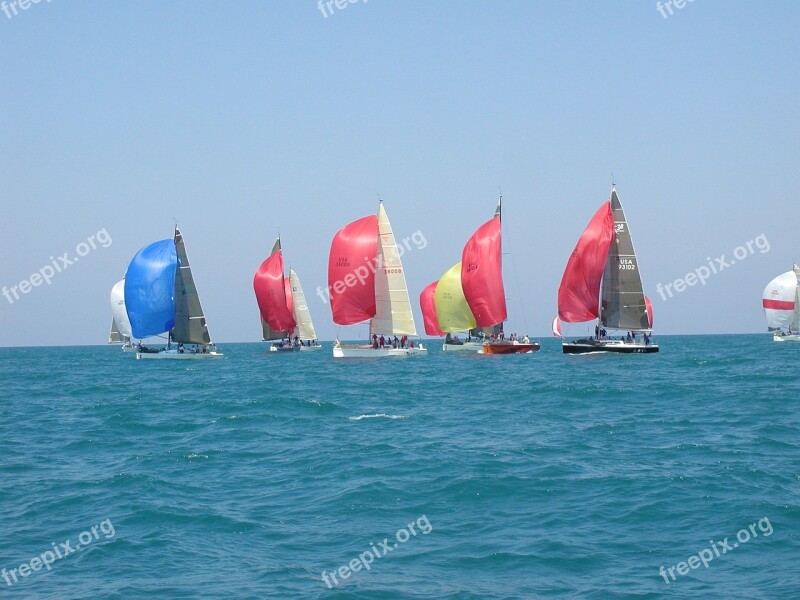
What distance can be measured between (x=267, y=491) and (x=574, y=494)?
5507 mm

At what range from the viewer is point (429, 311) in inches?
3546

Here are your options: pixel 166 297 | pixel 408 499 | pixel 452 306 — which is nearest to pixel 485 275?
pixel 452 306

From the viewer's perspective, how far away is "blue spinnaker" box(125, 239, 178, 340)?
66562 millimetres

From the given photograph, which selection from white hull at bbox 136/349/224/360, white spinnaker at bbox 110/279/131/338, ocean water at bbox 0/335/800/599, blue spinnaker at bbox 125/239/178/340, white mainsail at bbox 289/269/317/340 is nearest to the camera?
ocean water at bbox 0/335/800/599

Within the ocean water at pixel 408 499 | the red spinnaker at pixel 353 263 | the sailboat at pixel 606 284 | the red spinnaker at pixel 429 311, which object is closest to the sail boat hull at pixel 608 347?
the sailboat at pixel 606 284

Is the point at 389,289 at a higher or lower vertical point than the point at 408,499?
higher

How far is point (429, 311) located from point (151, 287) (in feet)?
104

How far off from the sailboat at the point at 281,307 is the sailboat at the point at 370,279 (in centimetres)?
2129

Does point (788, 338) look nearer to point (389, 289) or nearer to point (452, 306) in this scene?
point (452, 306)

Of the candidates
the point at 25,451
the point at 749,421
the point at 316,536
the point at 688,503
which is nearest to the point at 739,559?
the point at 688,503

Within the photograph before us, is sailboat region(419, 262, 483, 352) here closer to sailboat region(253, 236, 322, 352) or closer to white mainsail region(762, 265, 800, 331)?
sailboat region(253, 236, 322, 352)

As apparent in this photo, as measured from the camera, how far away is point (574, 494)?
1546 cm

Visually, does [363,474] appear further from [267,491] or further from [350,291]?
[350,291]

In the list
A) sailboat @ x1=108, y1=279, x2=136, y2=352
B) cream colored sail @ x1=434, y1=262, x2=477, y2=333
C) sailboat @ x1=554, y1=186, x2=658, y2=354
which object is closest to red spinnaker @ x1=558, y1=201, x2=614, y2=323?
sailboat @ x1=554, y1=186, x2=658, y2=354
